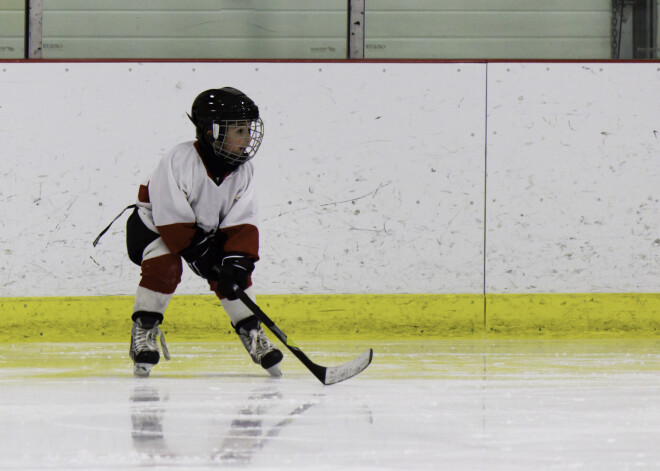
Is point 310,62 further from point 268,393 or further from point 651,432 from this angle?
point 651,432

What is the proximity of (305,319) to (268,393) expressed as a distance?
221cm

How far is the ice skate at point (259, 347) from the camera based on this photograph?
11.3 ft

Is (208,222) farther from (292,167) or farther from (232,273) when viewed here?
(292,167)

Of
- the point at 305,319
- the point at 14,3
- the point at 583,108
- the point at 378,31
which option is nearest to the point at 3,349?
the point at 305,319

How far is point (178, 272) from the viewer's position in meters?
3.54

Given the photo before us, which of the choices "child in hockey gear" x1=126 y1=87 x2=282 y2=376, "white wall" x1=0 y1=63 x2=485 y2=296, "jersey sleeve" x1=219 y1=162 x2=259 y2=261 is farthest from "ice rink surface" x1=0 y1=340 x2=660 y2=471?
"white wall" x1=0 y1=63 x2=485 y2=296

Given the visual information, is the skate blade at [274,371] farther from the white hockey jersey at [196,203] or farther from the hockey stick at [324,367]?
the white hockey jersey at [196,203]

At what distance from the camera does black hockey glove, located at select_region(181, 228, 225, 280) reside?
345 centimetres

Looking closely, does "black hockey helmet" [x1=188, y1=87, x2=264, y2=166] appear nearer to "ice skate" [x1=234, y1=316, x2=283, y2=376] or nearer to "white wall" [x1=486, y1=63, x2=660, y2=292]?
"ice skate" [x1=234, y1=316, x2=283, y2=376]

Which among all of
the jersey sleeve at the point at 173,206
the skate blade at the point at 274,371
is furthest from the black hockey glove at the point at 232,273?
the skate blade at the point at 274,371

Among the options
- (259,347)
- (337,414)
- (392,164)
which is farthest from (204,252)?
(392,164)

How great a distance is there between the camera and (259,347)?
350 cm

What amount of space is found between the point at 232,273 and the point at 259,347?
296 mm

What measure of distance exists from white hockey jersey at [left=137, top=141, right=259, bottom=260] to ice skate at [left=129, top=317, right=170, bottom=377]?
29 cm
